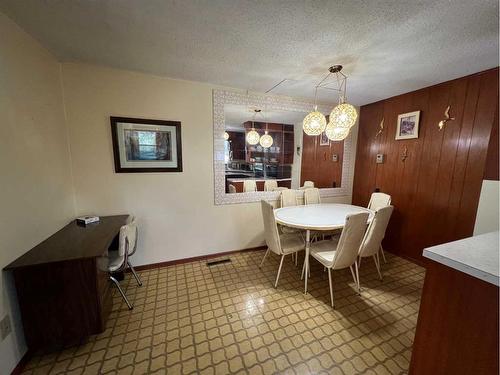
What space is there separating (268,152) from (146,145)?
180 centimetres

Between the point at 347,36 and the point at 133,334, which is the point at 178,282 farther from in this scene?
the point at 347,36

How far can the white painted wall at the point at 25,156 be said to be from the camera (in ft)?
4.17

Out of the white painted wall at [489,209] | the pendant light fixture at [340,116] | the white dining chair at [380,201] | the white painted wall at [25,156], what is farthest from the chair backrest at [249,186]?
the white painted wall at [489,209]

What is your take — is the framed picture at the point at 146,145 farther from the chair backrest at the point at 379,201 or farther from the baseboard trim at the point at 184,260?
the chair backrest at the point at 379,201

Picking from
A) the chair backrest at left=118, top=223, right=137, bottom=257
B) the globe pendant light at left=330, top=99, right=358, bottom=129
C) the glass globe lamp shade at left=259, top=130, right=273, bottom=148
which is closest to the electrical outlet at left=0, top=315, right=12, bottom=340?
the chair backrest at left=118, top=223, right=137, bottom=257

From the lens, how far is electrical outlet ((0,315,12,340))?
1200 millimetres

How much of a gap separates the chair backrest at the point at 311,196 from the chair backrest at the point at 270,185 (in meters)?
0.49

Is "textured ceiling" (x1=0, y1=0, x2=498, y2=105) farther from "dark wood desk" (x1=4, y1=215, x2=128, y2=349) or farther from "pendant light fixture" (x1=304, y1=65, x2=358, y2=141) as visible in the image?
"dark wood desk" (x1=4, y1=215, x2=128, y2=349)

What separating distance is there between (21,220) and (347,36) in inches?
105

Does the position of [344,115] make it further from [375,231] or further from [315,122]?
[375,231]

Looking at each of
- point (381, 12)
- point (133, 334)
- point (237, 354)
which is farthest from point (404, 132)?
point (133, 334)

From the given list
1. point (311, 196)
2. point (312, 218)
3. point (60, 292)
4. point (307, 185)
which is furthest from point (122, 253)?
point (307, 185)

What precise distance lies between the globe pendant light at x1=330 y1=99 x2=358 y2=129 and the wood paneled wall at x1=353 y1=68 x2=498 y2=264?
1.40 m

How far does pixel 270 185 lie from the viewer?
127 inches
